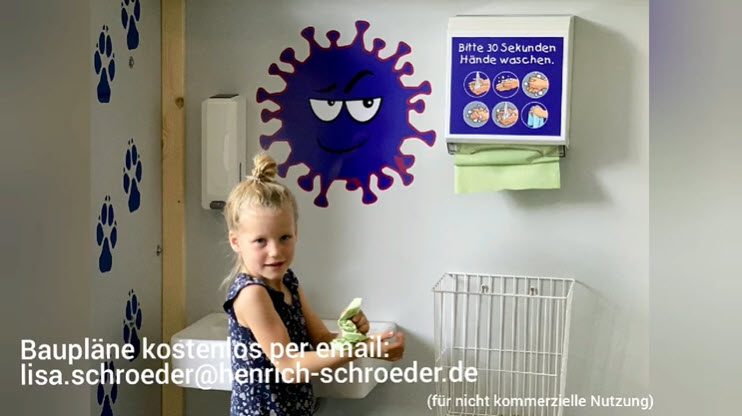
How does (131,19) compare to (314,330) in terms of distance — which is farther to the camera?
(131,19)

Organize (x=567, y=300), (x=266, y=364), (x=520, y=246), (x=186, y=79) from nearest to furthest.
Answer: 1. (x=266, y=364)
2. (x=567, y=300)
3. (x=520, y=246)
4. (x=186, y=79)

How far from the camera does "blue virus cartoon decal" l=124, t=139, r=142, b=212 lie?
179 centimetres

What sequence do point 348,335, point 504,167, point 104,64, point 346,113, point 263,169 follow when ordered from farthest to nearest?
1. point 346,113
2. point 504,167
3. point 104,64
4. point 263,169
5. point 348,335

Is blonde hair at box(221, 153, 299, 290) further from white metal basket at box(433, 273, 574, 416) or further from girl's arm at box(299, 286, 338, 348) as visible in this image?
white metal basket at box(433, 273, 574, 416)

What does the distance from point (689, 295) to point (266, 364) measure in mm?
1283

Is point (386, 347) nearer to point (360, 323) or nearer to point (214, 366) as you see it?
point (360, 323)

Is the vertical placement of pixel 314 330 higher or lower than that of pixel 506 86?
lower

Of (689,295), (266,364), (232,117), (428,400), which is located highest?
(232,117)

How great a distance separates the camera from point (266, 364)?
1.50 meters

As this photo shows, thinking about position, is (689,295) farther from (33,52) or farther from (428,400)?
(428,400)

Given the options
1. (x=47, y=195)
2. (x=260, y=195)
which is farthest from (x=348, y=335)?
(x=47, y=195)

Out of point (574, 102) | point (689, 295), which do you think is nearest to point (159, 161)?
point (574, 102)

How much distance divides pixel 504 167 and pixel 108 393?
0.95 meters

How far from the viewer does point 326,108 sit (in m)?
1.91
